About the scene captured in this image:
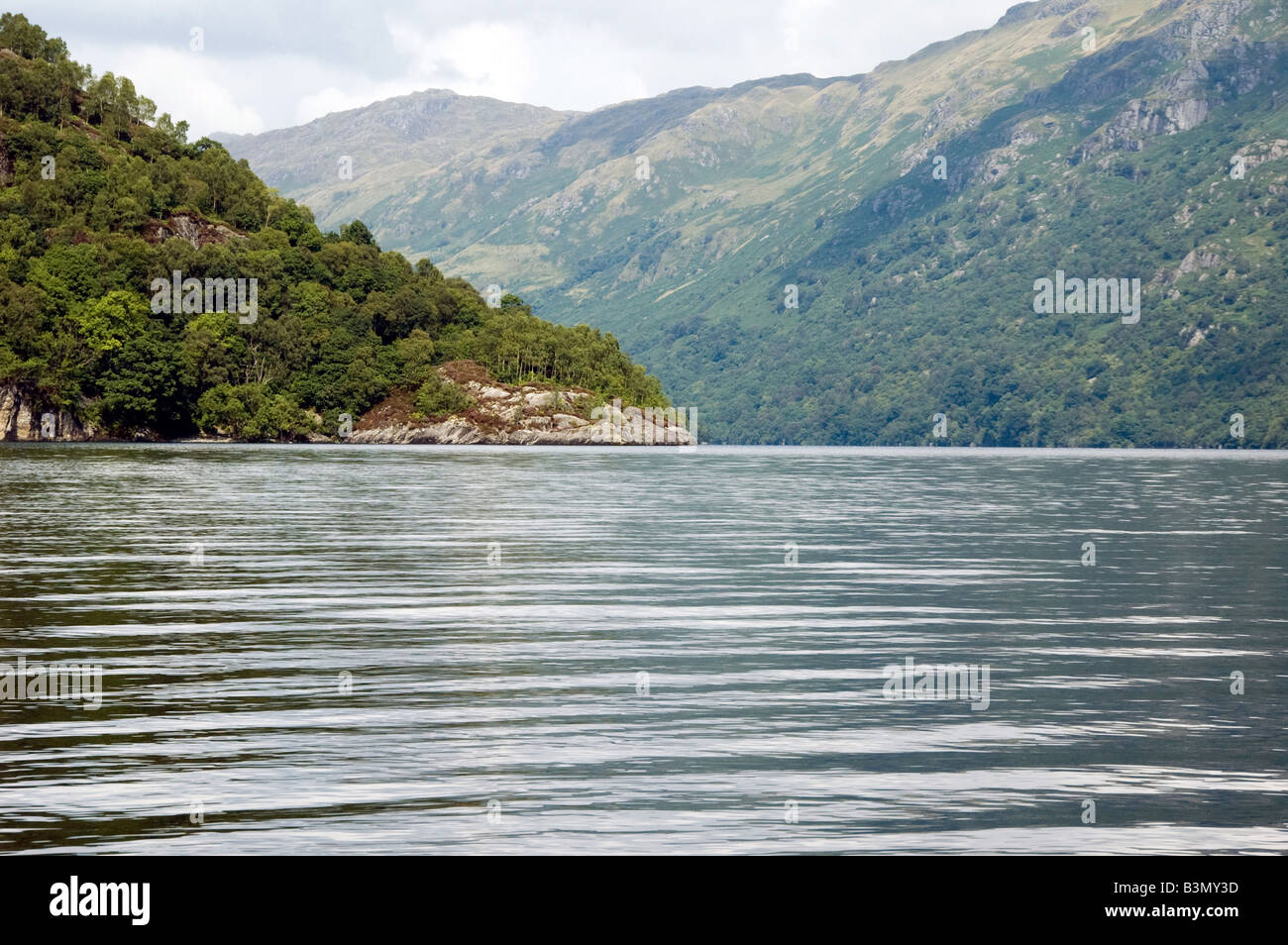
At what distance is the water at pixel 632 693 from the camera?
17.6m

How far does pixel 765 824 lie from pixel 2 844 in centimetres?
905

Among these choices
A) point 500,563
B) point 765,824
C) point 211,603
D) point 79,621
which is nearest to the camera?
point 765,824

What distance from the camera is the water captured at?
1761 centimetres

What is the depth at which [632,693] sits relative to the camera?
26609 millimetres

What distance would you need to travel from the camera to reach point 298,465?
154m

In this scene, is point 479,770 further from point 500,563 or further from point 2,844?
point 500,563

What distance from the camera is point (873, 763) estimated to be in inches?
828

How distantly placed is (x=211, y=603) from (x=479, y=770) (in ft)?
68.0
